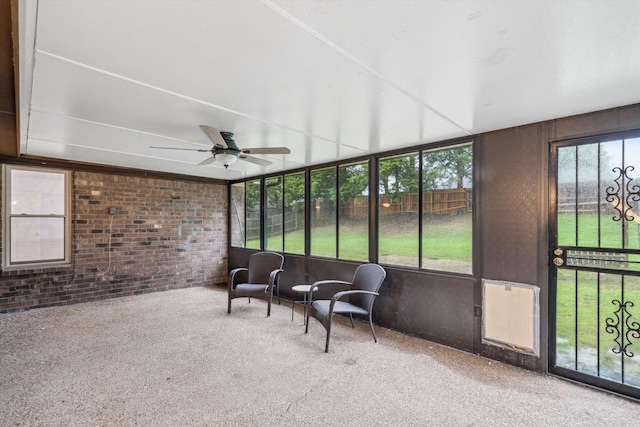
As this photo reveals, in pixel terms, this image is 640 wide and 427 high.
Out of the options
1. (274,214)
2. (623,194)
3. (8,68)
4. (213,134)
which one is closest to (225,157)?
(213,134)

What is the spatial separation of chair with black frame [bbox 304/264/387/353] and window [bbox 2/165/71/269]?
4.18 metres

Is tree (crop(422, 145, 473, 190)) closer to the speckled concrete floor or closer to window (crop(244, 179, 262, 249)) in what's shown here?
the speckled concrete floor

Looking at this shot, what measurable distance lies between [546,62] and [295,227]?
423cm

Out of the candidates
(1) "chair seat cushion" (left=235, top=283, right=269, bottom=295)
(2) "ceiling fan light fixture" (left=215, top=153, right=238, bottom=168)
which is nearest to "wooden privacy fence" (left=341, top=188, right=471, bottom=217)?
(1) "chair seat cushion" (left=235, top=283, right=269, bottom=295)

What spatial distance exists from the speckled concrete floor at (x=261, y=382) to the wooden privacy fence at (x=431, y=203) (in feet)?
5.02

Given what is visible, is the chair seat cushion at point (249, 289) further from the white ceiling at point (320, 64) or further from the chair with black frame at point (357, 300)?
the white ceiling at point (320, 64)

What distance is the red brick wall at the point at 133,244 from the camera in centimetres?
471

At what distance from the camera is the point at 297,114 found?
2.70 meters

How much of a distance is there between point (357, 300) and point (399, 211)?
4.20ft

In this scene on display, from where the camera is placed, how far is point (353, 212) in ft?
14.8

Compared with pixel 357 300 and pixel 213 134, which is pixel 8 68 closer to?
pixel 213 134

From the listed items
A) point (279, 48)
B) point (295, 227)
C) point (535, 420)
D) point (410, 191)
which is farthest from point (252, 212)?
point (535, 420)

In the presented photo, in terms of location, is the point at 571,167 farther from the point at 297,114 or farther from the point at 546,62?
the point at 297,114

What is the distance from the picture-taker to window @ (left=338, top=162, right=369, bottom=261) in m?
4.35
